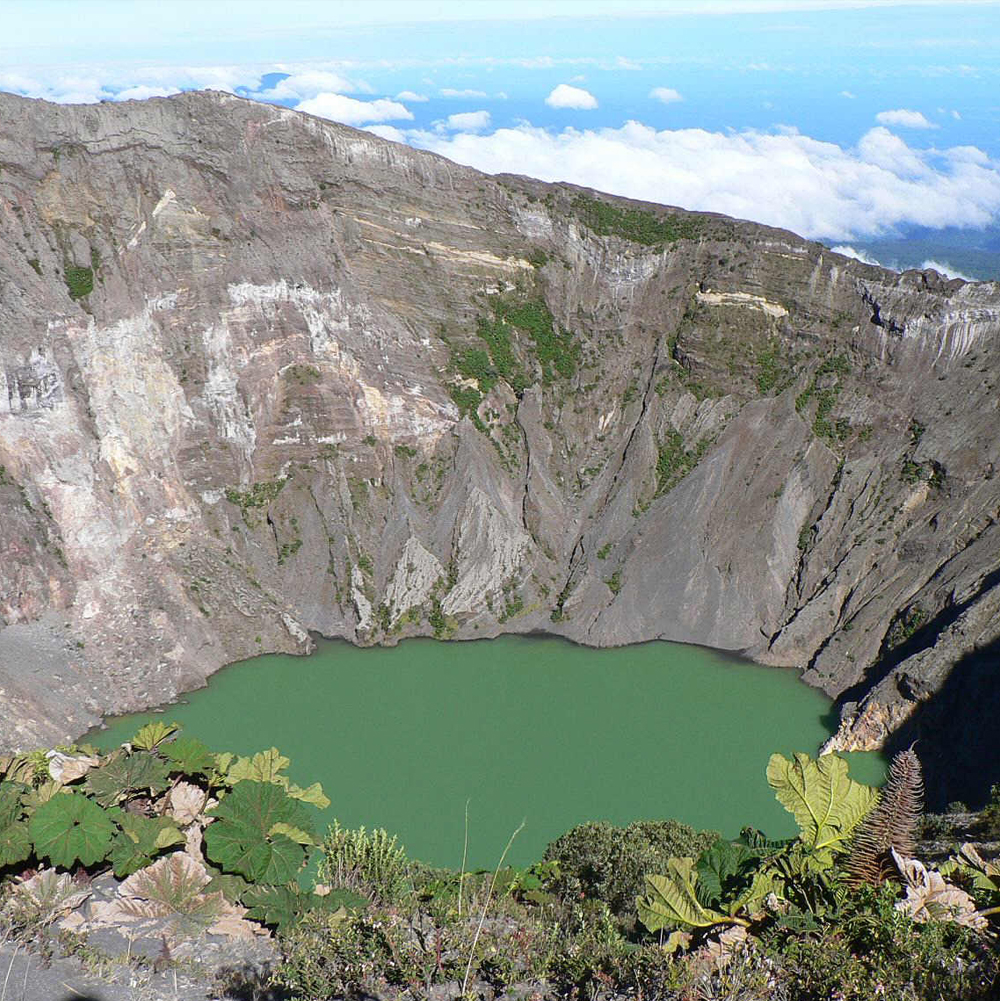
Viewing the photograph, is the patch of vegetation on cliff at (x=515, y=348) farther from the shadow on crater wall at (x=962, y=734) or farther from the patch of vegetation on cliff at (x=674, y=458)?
the shadow on crater wall at (x=962, y=734)

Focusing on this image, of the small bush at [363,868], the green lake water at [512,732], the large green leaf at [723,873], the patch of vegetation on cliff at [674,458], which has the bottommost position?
the green lake water at [512,732]

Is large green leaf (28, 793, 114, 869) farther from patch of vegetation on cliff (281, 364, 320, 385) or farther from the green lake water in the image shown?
patch of vegetation on cliff (281, 364, 320, 385)

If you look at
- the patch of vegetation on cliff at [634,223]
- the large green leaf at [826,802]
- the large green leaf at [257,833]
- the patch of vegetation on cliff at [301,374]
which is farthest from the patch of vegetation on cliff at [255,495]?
the large green leaf at [826,802]

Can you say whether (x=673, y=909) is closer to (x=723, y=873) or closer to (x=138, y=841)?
(x=723, y=873)

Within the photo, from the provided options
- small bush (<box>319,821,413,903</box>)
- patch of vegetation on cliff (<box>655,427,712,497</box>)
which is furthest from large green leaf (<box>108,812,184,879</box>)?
patch of vegetation on cliff (<box>655,427,712,497</box>)

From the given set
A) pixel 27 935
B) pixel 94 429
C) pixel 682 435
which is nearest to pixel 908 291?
pixel 682 435

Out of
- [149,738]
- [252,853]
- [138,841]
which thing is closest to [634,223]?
[149,738]

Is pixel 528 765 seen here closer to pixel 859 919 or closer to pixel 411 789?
pixel 411 789
